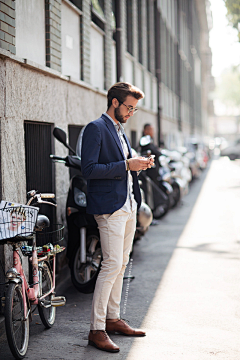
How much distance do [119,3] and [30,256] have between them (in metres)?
8.24

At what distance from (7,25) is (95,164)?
2.14 m

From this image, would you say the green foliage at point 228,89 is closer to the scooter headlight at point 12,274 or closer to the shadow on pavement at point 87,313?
the shadow on pavement at point 87,313

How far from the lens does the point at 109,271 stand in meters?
4.02

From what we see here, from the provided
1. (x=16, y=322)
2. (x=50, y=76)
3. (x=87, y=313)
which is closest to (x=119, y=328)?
(x=87, y=313)

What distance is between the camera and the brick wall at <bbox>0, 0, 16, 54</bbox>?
5.09 metres

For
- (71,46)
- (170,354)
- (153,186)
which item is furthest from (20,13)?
(153,186)

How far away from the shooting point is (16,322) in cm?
379

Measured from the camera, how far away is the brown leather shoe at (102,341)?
13.1 ft

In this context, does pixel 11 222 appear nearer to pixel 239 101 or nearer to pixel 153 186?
pixel 153 186

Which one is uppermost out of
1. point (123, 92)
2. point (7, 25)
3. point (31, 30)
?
point (31, 30)

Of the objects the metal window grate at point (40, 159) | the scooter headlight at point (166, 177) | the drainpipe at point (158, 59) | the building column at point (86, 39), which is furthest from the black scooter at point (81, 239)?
the drainpipe at point (158, 59)

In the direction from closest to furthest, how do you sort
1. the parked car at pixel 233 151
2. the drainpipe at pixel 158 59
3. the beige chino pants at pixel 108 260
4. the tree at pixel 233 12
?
the beige chino pants at pixel 108 260 < the drainpipe at pixel 158 59 < the tree at pixel 233 12 < the parked car at pixel 233 151

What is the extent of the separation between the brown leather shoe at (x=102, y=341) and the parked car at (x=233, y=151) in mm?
43937

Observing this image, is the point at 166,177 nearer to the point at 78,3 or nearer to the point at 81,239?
the point at 78,3
